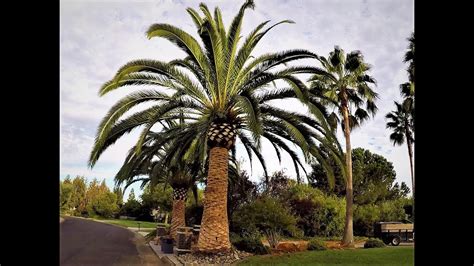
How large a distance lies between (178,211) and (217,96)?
561 cm

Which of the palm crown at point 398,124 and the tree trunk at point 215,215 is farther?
the palm crown at point 398,124

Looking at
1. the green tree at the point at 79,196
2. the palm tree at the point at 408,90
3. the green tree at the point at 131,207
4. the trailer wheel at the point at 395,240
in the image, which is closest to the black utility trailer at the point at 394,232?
the trailer wheel at the point at 395,240

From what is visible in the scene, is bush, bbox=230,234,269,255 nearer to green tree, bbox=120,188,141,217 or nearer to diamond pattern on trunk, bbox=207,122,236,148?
diamond pattern on trunk, bbox=207,122,236,148

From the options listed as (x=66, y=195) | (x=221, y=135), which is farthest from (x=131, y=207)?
(x=221, y=135)

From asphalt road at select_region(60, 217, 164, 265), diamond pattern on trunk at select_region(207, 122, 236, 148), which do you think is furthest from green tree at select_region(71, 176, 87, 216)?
diamond pattern on trunk at select_region(207, 122, 236, 148)

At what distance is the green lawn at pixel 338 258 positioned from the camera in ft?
29.7

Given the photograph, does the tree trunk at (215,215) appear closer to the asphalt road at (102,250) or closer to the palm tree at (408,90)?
the asphalt road at (102,250)

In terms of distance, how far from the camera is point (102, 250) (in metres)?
13.2

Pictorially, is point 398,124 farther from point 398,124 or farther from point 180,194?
point 180,194

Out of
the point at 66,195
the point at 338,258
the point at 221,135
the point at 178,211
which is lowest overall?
the point at 338,258

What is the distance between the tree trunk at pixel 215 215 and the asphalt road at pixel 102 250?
1863 mm

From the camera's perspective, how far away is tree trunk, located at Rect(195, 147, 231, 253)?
836 centimetres
